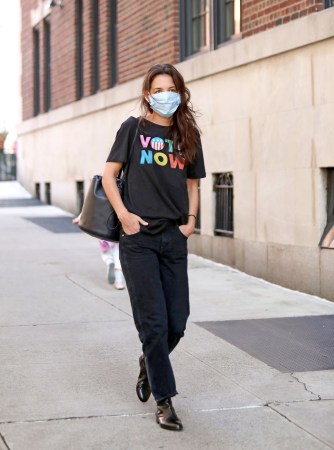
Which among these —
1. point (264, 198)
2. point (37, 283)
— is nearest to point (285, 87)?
point (264, 198)

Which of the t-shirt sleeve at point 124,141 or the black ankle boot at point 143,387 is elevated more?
the t-shirt sleeve at point 124,141

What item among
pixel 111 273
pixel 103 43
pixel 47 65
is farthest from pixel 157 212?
pixel 47 65

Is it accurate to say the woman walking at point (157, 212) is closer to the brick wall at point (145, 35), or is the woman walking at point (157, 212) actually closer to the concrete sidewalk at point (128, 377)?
the concrete sidewalk at point (128, 377)

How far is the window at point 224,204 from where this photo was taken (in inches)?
513

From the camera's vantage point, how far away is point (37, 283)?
1140cm

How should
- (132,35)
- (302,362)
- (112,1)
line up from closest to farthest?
(302,362)
(132,35)
(112,1)

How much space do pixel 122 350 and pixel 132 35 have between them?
10110 millimetres

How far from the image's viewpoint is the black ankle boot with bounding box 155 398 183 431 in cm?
544

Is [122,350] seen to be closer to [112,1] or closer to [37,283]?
[37,283]

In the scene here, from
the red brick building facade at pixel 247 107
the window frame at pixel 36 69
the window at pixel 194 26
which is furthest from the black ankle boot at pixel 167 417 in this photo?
the window frame at pixel 36 69

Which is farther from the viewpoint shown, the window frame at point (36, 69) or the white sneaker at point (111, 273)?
the window frame at point (36, 69)

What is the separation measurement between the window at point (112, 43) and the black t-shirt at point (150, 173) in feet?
42.8

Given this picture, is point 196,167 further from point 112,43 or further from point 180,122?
point 112,43

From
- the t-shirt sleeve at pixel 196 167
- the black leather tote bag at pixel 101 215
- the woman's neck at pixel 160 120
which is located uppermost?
the woman's neck at pixel 160 120
